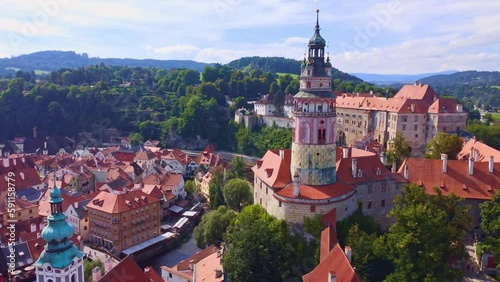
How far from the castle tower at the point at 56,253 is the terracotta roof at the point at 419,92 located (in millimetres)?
48660

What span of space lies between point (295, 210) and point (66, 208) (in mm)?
24029

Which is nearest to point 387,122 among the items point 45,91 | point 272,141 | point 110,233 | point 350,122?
point 350,122

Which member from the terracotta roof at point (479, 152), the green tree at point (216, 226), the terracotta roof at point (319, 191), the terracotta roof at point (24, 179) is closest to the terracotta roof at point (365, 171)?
the terracotta roof at point (319, 191)

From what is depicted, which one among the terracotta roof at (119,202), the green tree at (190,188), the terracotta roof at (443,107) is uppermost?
the terracotta roof at (443,107)

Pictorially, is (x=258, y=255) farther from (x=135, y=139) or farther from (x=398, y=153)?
(x=135, y=139)

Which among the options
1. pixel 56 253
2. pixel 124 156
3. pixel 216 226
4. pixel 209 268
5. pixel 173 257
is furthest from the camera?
pixel 124 156

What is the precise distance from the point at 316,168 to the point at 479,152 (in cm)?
1660

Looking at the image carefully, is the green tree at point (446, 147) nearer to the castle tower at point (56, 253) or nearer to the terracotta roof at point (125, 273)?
the terracotta roof at point (125, 273)

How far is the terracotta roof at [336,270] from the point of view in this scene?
63.3ft

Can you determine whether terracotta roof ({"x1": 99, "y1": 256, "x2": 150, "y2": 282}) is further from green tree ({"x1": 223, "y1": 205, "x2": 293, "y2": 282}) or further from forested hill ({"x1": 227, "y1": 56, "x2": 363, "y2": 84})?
forested hill ({"x1": 227, "y1": 56, "x2": 363, "y2": 84})

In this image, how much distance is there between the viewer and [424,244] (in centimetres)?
2369

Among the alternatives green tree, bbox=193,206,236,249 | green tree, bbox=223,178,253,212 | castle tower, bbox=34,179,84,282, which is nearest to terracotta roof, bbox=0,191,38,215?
green tree, bbox=193,206,236,249

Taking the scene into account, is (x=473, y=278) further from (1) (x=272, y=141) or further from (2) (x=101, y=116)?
(2) (x=101, y=116)

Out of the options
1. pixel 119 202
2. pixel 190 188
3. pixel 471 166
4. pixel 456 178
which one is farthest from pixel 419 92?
pixel 119 202
